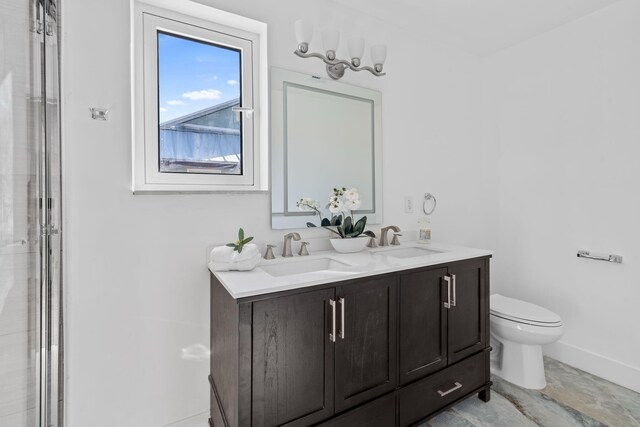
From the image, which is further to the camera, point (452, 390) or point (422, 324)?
point (452, 390)

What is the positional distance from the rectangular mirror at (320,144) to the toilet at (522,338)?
1004mm

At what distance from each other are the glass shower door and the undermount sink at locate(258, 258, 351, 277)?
2.67 ft

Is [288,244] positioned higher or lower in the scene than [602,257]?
higher

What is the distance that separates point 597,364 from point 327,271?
2058mm

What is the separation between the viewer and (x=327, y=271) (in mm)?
1392

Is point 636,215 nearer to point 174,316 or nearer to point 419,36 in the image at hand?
point 419,36

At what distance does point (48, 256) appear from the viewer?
42.2 inches

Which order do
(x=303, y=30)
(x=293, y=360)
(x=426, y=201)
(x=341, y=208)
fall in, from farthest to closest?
(x=426, y=201) < (x=341, y=208) < (x=303, y=30) < (x=293, y=360)

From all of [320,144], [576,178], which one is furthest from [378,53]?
[576,178]

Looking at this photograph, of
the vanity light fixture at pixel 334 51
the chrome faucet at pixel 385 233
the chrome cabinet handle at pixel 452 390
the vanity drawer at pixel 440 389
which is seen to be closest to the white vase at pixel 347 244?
the chrome faucet at pixel 385 233

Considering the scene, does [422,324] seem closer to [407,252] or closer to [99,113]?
[407,252]

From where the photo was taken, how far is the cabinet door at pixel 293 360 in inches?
45.5

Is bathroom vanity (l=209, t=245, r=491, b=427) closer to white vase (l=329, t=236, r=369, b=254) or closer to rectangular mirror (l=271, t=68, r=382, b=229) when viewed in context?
white vase (l=329, t=236, r=369, b=254)

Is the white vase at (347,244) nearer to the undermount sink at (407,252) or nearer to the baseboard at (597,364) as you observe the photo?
the undermount sink at (407,252)
